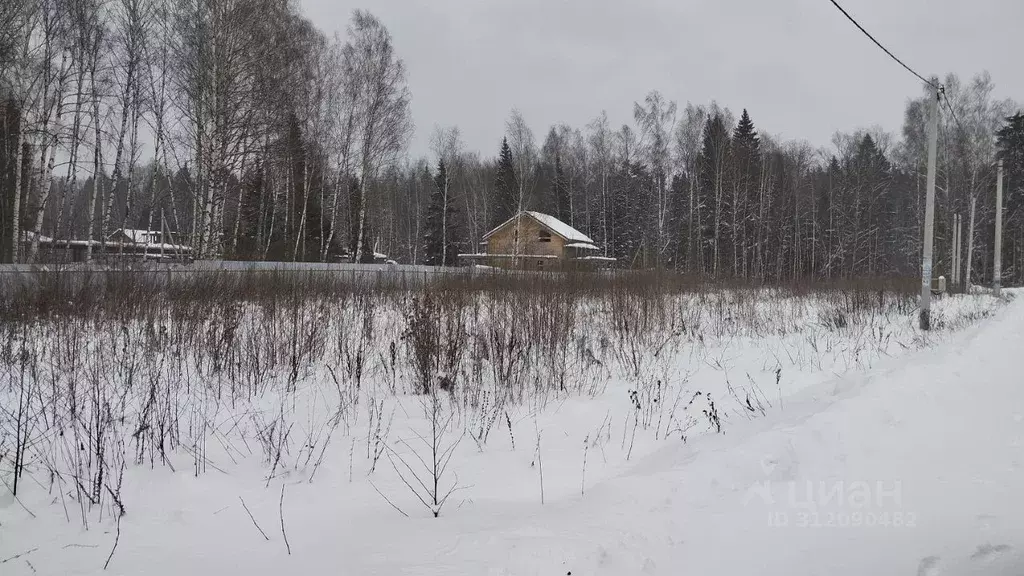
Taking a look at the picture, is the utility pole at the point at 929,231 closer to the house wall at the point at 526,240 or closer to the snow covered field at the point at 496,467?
the snow covered field at the point at 496,467

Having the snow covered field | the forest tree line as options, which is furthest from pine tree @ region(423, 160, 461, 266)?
the snow covered field

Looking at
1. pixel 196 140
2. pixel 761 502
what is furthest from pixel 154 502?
pixel 196 140

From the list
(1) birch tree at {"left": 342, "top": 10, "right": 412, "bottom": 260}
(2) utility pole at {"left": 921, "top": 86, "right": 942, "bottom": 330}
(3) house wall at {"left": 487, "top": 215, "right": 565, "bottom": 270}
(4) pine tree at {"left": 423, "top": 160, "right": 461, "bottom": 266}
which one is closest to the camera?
(2) utility pole at {"left": 921, "top": 86, "right": 942, "bottom": 330}

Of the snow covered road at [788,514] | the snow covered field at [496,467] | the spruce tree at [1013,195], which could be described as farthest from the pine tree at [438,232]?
the snow covered road at [788,514]

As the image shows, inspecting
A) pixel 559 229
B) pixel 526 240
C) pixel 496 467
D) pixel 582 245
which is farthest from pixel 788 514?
pixel 559 229

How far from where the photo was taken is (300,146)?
17.0 meters

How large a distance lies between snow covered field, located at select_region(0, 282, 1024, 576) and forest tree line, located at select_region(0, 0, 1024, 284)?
8.15 meters

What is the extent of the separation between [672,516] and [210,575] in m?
1.77

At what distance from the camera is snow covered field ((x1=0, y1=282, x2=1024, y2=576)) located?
169 centimetres

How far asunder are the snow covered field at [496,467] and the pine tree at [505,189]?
88.3 ft

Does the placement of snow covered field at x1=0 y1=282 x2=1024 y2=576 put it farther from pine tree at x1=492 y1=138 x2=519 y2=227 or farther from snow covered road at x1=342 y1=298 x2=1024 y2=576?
pine tree at x1=492 y1=138 x2=519 y2=227

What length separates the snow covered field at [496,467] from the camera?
5.53ft

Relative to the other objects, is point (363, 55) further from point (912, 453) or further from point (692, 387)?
point (912, 453)

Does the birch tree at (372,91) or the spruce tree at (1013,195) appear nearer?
the birch tree at (372,91)
